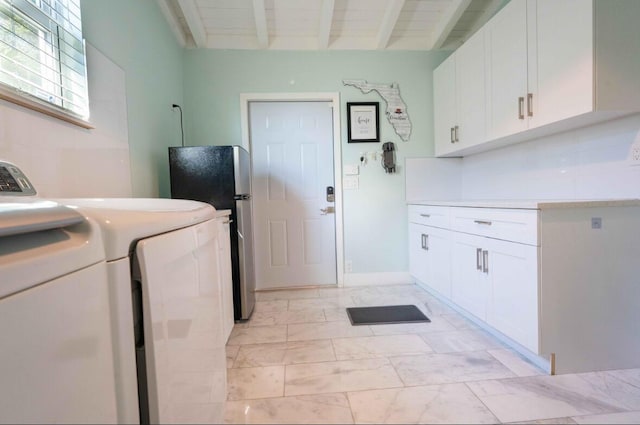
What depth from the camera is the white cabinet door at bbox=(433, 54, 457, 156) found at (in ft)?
8.85

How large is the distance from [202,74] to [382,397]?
3089 mm

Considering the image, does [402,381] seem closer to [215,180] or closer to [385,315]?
[385,315]

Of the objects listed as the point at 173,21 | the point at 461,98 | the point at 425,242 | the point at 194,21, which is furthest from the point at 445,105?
the point at 173,21

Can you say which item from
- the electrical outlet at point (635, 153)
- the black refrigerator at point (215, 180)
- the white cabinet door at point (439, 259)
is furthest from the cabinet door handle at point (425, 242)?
the black refrigerator at point (215, 180)

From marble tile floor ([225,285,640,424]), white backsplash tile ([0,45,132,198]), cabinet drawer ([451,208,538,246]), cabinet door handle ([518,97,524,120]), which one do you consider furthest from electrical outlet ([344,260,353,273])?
white backsplash tile ([0,45,132,198])

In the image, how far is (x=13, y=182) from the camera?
3.07 ft

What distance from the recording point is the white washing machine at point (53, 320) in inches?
12.6

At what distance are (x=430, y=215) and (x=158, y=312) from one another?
2470 mm

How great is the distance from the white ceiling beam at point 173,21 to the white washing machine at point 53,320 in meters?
2.67

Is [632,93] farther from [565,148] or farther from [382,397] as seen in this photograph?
[382,397]

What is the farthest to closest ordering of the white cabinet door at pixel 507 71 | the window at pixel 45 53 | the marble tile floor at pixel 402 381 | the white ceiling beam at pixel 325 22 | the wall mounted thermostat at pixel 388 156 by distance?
the wall mounted thermostat at pixel 388 156, the white ceiling beam at pixel 325 22, the white cabinet door at pixel 507 71, the marble tile floor at pixel 402 381, the window at pixel 45 53

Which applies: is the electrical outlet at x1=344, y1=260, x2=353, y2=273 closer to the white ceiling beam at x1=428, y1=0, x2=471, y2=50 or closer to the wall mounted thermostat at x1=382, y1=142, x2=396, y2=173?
the wall mounted thermostat at x1=382, y1=142, x2=396, y2=173

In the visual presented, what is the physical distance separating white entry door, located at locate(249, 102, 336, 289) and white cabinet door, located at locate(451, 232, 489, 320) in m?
1.26

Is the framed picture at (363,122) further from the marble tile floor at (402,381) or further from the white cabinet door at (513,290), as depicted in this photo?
the marble tile floor at (402,381)
